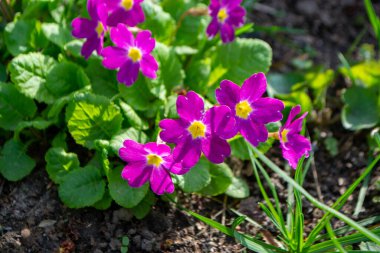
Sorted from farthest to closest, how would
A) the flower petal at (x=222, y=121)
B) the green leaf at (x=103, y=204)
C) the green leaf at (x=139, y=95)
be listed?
the green leaf at (x=139, y=95)
the green leaf at (x=103, y=204)
the flower petal at (x=222, y=121)

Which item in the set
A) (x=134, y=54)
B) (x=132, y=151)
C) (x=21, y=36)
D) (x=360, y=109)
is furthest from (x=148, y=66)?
(x=360, y=109)

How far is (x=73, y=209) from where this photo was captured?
8.48 feet

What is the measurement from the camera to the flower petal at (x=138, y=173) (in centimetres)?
228

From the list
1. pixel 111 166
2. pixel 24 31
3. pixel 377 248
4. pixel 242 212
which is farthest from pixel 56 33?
pixel 377 248

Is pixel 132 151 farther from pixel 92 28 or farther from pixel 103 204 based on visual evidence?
pixel 92 28

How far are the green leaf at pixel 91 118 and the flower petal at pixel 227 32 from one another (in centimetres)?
74

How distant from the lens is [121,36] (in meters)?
2.48

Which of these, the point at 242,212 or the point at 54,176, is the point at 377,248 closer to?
the point at 242,212

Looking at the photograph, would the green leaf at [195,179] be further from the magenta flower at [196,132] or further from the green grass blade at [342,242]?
the green grass blade at [342,242]

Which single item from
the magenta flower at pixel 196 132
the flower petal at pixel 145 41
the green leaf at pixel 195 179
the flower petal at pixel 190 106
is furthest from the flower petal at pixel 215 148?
the flower petal at pixel 145 41

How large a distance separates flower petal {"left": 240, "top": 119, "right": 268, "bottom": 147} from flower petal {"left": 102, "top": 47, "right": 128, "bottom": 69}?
67 centimetres

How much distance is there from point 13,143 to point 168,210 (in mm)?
851

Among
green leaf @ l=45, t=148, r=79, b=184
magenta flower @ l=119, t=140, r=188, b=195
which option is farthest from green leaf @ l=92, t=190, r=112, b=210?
magenta flower @ l=119, t=140, r=188, b=195

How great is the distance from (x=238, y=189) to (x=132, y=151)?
781 millimetres
